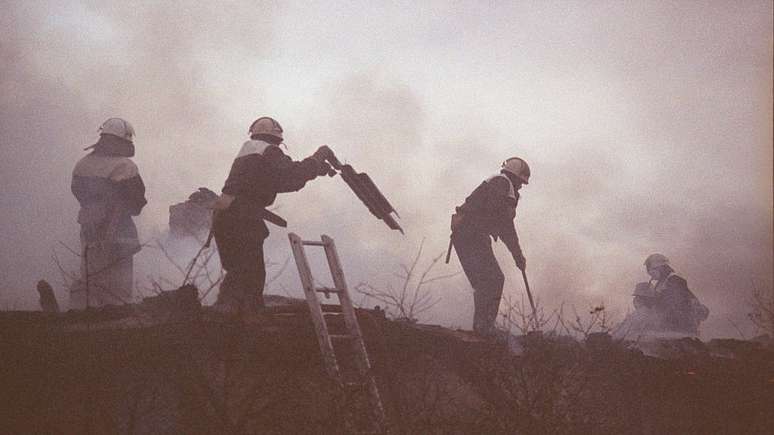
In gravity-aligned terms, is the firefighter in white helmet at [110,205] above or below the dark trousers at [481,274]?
above

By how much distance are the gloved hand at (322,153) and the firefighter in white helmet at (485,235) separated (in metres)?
2.22

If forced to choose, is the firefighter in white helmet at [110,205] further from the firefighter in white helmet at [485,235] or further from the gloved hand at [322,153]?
the firefighter in white helmet at [485,235]

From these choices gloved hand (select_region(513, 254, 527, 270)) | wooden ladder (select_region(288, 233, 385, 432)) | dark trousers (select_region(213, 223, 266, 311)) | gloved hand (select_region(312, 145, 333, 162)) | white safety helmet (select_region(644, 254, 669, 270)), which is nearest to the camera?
wooden ladder (select_region(288, 233, 385, 432))

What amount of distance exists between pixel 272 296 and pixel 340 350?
3.58 metres

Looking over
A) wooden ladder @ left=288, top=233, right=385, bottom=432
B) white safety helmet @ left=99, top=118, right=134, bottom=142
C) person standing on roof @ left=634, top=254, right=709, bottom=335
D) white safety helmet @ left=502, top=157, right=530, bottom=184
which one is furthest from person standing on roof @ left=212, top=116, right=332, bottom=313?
person standing on roof @ left=634, top=254, right=709, bottom=335

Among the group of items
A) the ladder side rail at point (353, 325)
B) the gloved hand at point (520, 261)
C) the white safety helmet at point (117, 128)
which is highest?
the white safety helmet at point (117, 128)

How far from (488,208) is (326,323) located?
356 cm

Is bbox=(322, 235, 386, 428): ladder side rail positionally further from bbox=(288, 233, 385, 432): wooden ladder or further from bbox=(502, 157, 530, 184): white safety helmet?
bbox=(502, 157, 530, 184): white safety helmet

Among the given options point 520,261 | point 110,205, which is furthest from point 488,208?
point 110,205

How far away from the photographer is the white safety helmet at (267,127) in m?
7.67

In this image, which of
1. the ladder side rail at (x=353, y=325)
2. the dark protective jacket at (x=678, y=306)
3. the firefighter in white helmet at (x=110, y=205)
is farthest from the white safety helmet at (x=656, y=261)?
the firefighter in white helmet at (x=110, y=205)

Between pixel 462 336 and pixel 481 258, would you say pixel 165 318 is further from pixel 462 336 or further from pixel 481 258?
pixel 481 258

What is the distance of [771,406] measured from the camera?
9.36m

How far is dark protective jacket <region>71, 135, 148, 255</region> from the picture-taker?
7.77 meters
